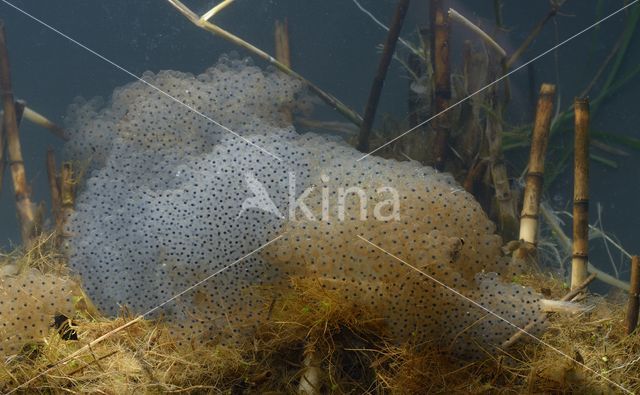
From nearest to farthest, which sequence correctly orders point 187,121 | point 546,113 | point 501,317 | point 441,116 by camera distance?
point 501,317, point 546,113, point 187,121, point 441,116

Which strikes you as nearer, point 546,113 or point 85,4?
point 546,113

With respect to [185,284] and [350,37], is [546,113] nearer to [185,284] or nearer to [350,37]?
[350,37]

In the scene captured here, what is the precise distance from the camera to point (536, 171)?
2.73m

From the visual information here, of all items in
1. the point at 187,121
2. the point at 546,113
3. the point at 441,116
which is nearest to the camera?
the point at 546,113

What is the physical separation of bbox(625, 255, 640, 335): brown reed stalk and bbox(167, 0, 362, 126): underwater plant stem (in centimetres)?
177

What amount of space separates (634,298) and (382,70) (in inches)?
67.8

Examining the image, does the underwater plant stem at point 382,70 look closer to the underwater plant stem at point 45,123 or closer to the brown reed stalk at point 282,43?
the brown reed stalk at point 282,43

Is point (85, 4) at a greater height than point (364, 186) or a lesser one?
greater

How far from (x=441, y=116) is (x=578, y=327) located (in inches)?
55.4

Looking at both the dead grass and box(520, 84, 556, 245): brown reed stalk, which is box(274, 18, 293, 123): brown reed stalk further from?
the dead grass

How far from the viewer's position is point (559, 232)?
3.38 m

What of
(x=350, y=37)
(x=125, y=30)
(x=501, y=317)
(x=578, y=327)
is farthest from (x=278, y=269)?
(x=125, y=30)

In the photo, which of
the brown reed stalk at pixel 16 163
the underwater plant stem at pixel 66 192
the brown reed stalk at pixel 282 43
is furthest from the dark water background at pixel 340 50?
the underwater plant stem at pixel 66 192

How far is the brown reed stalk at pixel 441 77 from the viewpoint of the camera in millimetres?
3211
